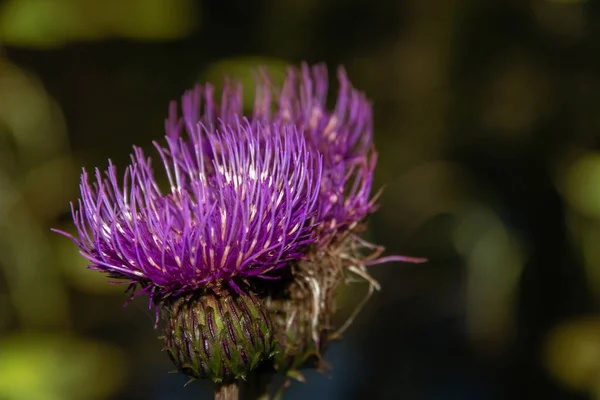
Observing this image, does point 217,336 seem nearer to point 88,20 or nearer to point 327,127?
point 327,127

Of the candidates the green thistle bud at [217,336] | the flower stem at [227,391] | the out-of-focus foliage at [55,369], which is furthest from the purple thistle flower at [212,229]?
the out-of-focus foliage at [55,369]

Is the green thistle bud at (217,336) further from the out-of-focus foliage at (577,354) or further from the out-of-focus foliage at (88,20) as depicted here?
the out-of-focus foliage at (577,354)

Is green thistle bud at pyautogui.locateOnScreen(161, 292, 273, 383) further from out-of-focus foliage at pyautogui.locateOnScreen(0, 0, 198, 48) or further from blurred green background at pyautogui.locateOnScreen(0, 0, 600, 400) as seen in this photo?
out-of-focus foliage at pyautogui.locateOnScreen(0, 0, 198, 48)

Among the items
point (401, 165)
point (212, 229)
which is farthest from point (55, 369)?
point (401, 165)

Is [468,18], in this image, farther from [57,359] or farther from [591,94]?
[57,359]

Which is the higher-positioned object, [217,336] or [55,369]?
[217,336]
